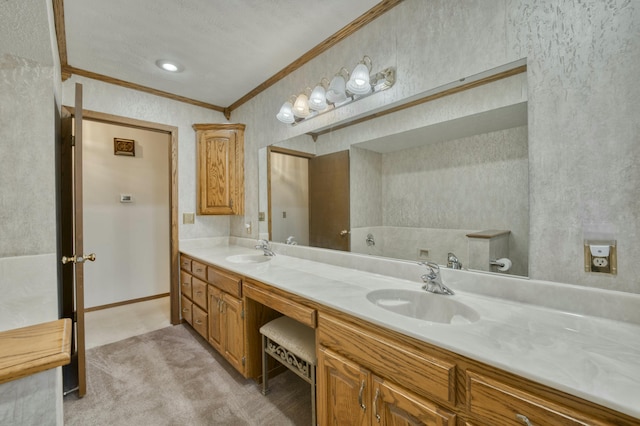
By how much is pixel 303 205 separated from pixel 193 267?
1226 mm

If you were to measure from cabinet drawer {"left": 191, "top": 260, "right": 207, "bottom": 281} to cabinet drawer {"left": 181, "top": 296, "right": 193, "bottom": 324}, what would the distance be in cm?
36

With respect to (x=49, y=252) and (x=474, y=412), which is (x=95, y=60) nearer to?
(x=49, y=252)

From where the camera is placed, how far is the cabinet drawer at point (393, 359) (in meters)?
0.81

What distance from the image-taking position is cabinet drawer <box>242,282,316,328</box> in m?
1.28

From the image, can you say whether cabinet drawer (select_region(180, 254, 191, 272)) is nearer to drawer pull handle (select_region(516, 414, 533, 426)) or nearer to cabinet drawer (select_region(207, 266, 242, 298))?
cabinet drawer (select_region(207, 266, 242, 298))

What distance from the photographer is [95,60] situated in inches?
85.4

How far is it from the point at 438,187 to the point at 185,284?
98.7 inches

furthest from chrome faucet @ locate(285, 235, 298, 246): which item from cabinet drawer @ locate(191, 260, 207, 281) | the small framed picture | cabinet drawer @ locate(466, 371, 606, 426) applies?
the small framed picture

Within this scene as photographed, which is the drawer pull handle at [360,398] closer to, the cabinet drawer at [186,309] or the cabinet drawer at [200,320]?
the cabinet drawer at [200,320]

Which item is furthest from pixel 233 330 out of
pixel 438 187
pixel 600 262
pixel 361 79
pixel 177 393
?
pixel 600 262

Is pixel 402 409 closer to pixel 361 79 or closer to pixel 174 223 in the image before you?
pixel 361 79

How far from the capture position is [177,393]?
178 cm

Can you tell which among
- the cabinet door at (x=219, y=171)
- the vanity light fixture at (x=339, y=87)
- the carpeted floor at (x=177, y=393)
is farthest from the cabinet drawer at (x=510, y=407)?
the cabinet door at (x=219, y=171)

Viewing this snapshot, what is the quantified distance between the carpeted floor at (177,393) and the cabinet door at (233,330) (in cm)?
16
